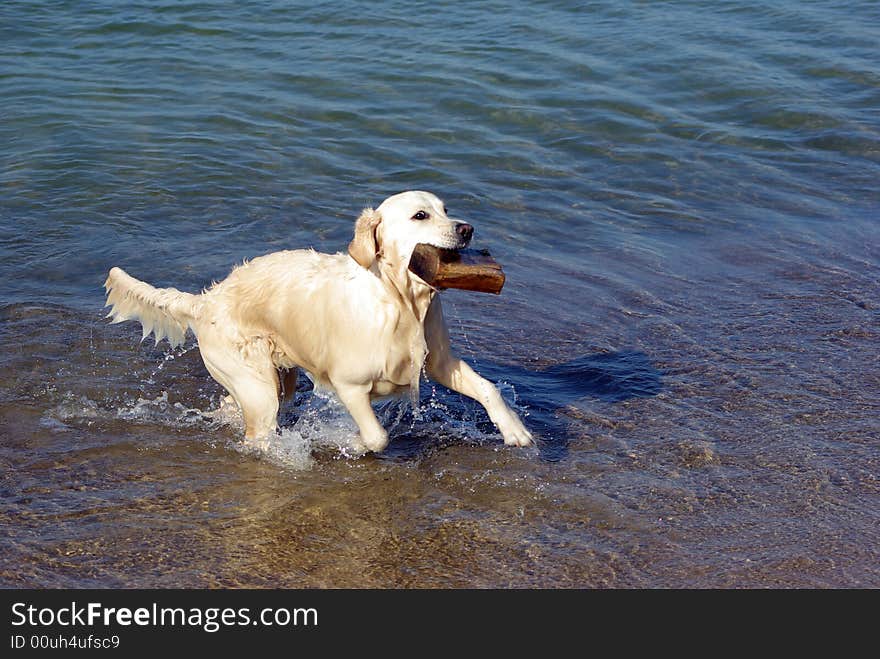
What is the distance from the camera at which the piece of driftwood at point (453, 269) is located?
244 inches

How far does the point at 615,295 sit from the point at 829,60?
869 centimetres

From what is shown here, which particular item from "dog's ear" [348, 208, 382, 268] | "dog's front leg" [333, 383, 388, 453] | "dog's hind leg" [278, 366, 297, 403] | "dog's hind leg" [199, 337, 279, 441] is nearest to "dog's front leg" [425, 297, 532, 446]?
"dog's front leg" [333, 383, 388, 453]

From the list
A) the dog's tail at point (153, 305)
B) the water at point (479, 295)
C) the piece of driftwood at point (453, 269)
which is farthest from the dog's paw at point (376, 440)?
the dog's tail at point (153, 305)

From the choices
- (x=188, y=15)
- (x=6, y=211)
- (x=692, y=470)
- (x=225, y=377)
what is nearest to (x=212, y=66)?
(x=188, y=15)

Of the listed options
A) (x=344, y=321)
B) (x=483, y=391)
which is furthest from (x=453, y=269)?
(x=483, y=391)

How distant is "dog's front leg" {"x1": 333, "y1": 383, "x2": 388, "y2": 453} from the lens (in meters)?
6.67

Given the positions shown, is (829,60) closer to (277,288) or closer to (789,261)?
(789,261)

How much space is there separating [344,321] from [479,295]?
369 centimetres

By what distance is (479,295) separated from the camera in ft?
33.0

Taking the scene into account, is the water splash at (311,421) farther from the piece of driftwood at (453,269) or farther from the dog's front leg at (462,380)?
the piece of driftwood at (453,269)

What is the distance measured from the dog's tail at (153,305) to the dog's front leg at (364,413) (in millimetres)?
1359

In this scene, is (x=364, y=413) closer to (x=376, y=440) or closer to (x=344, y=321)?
(x=376, y=440)

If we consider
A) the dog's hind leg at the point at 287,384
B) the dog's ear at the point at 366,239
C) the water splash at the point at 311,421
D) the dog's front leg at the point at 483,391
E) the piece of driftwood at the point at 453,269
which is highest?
the dog's ear at the point at 366,239

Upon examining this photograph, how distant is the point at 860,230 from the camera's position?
1130cm
